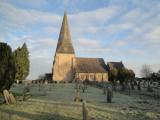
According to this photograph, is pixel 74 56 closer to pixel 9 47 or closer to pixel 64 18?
pixel 64 18

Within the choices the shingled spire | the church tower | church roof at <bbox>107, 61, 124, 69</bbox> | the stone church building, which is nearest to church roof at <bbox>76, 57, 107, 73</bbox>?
the stone church building

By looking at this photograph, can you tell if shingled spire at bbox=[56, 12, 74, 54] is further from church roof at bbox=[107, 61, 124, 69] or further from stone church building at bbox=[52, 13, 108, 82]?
church roof at bbox=[107, 61, 124, 69]

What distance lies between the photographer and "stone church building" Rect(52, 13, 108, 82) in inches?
3132

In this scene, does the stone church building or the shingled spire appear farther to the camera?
the shingled spire

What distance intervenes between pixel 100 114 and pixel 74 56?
232ft

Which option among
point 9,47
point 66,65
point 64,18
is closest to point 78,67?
point 66,65

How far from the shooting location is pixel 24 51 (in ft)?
208

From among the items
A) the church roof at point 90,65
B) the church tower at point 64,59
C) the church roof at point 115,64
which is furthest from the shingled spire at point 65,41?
the church roof at point 115,64

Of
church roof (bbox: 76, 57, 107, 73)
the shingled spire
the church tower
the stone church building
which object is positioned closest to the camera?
the church tower

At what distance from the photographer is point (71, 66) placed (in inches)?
3238

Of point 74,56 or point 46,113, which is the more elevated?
point 74,56

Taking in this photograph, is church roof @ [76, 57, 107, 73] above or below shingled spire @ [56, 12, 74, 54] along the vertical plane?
below

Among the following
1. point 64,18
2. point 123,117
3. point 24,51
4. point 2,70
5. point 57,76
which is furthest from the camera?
point 64,18

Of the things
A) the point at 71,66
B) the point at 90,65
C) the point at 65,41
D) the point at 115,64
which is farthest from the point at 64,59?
the point at 115,64
